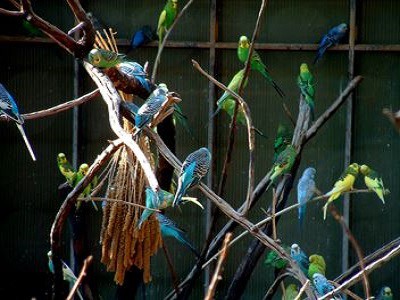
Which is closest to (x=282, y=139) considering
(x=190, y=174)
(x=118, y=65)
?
(x=118, y=65)

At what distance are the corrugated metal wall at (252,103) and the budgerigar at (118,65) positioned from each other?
6.37 ft

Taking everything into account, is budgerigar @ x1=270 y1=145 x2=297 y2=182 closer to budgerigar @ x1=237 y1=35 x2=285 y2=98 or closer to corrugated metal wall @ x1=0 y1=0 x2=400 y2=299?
budgerigar @ x1=237 y1=35 x2=285 y2=98

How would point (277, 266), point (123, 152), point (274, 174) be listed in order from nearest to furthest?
point (123, 152) < point (274, 174) < point (277, 266)

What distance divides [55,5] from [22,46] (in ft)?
1.19

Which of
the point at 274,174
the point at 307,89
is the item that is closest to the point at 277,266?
the point at 274,174

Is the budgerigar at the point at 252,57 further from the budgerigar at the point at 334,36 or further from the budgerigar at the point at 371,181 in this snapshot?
the budgerigar at the point at 371,181

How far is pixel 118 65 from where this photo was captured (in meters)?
4.66

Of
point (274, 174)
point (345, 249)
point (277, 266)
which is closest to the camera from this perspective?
point (274, 174)

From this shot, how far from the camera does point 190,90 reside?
669cm

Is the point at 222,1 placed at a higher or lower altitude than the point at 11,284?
higher

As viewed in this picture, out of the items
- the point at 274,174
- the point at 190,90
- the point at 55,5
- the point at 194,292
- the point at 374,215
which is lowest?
the point at 194,292

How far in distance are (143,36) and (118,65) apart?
1.88 m

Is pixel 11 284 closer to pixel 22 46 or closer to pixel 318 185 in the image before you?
pixel 22 46

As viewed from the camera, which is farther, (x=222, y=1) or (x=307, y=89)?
(x=222, y=1)
